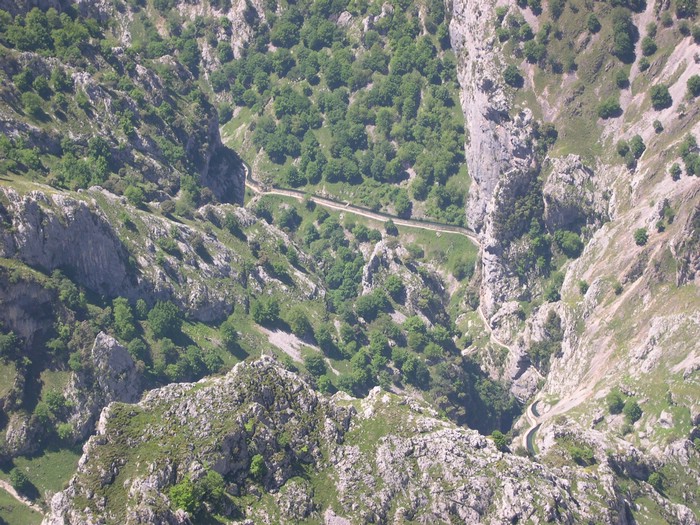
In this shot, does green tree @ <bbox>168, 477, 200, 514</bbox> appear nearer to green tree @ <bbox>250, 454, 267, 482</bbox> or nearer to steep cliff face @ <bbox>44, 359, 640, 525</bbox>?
steep cliff face @ <bbox>44, 359, 640, 525</bbox>

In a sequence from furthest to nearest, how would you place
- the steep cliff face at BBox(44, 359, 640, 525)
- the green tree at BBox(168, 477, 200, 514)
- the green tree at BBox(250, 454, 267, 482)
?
the green tree at BBox(250, 454, 267, 482), the steep cliff face at BBox(44, 359, 640, 525), the green tree at BBox(168, 477, 200, 514)

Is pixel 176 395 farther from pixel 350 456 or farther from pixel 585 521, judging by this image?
pixel 585 521

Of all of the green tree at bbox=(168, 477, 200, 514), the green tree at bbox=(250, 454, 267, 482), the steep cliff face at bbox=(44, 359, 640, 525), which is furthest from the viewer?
the green tree at bbox=(250, 454, 267, 482)

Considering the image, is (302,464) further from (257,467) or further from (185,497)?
(185,497)

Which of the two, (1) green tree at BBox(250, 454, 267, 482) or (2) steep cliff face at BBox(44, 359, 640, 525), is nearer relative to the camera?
(2) steep cliff face at BBox(44, 359, 640, 525)

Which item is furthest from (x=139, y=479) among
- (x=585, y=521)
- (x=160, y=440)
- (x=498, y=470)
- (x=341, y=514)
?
(x=585, y=521)

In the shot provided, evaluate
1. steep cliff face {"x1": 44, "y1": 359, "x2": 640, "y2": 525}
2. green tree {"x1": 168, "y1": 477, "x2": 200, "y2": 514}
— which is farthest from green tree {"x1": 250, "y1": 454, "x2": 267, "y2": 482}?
green tree {"x1": 168, "y1": 477, "x2": 200, "y2": 514}

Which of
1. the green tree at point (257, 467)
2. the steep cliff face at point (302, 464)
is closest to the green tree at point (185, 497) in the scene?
the steep cliff face at point (302, 464)

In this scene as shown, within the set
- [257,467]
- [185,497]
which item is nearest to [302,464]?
[257,467]
